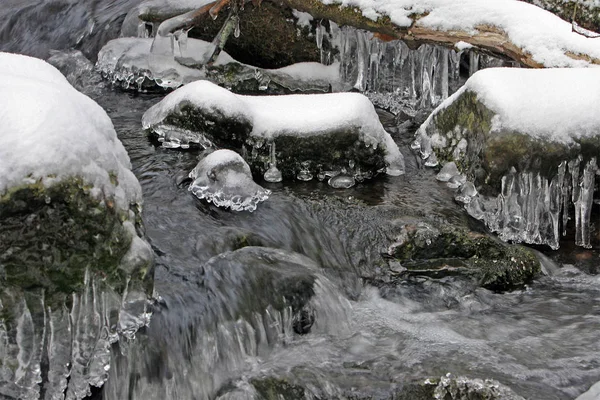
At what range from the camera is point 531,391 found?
3.34 metres

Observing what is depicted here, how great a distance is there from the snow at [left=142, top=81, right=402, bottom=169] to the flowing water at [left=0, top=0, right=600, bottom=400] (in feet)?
1.22

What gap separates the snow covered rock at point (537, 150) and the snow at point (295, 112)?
737mm

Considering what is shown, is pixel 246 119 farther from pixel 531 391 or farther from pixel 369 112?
pixel 531 391

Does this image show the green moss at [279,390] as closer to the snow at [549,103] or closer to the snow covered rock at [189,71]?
the snow at [549,103]

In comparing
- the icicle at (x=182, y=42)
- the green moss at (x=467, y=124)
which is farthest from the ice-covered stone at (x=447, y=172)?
the icicle at (x=182, y=42)

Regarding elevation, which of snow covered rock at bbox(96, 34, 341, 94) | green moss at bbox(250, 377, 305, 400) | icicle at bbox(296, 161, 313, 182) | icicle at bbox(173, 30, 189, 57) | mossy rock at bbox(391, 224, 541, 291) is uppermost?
icicle at bbox(173, 30, 189, 57)

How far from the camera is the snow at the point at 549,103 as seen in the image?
4.60 metres

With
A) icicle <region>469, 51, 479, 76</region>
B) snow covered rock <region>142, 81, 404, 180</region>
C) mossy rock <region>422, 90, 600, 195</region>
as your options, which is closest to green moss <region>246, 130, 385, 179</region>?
snow covered rock <region>142, 81, 404, 180</region>

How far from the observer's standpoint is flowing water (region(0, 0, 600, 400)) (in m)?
3.43

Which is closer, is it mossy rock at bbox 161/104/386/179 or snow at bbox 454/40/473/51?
mossy rock at bbox 161/104/386/179

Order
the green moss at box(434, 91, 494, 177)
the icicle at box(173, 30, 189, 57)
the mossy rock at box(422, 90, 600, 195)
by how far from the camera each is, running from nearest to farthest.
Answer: the mossy rock at box(422, 90, 600, 195) < the green moss at box(434, 91, 494, 177) < the icicle at box(173, 30, 189, 57)

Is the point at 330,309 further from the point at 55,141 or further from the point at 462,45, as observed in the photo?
the point at 462,45

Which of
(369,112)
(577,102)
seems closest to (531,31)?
(577,102)

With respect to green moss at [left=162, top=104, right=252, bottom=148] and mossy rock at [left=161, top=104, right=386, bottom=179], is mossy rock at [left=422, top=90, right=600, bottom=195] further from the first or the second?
green moss at [left=162, top=104, right=252, bottom=148]
